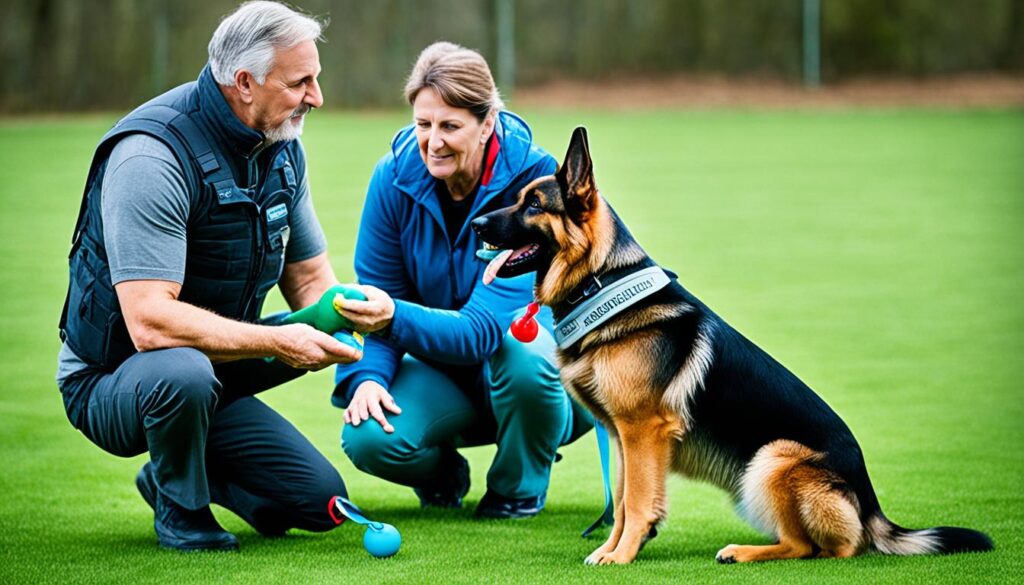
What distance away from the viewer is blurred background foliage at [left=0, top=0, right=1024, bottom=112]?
20.6 metres

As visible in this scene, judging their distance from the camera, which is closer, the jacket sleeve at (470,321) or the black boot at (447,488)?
the jacket sleeve at (470,321)

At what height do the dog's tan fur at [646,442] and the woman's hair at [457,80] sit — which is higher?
the woman's hair at [457,80]

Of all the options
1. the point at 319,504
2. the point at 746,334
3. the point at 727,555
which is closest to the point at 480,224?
the point at 319,504

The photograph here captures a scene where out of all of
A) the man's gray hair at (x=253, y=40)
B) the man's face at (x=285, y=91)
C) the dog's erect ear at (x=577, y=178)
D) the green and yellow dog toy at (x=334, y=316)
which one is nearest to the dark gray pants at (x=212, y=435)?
the green and yellow dog toy at (x=334, y=316)

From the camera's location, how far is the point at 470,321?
4379mm

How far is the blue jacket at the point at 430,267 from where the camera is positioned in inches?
172

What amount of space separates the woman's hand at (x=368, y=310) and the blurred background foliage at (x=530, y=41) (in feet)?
56.4

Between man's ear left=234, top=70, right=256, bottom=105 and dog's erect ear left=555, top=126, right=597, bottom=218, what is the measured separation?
0.98 meters

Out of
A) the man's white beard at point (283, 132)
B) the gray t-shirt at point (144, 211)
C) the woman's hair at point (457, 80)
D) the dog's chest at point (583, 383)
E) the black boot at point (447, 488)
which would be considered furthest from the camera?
the black boot at point (447, 488)

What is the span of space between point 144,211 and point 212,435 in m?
0.96

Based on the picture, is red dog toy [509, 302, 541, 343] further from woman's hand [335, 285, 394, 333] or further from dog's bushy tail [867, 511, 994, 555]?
dog's bushy tail [867, 511, 994, 555]

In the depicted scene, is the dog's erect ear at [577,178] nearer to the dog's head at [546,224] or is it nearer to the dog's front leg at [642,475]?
the dog's head at [546,224]

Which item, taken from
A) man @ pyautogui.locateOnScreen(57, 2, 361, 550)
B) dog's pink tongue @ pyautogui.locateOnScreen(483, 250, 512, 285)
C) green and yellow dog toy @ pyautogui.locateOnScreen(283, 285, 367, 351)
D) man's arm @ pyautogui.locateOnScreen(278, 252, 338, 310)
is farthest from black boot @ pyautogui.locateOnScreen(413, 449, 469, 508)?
dog's pink tongue @ pyautogui.locateOnScreen(483, 250, 512, 285)

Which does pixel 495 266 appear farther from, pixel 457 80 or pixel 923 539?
pixel 923 539
